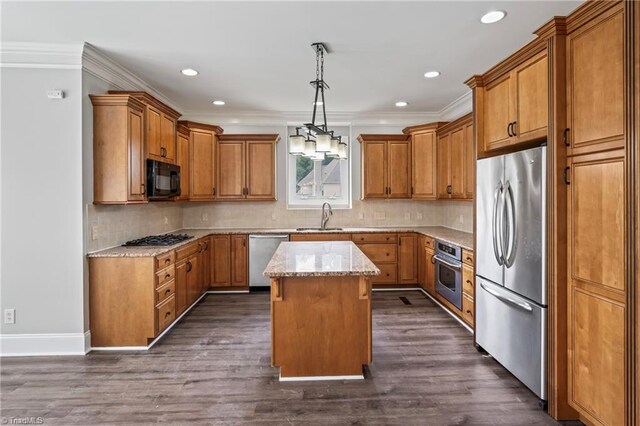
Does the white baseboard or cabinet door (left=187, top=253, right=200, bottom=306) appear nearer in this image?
the white baseboard

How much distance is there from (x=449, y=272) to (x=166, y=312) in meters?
3.25

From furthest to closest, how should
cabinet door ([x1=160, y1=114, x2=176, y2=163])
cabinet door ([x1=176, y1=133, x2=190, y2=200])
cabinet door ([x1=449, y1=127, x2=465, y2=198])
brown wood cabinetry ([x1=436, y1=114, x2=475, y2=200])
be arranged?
cabinet door ([x1=176, y1=133, x2=190, y2=200])
cabinet door ([x1=449, y1=127, x2=465, y2=198])
brown wood cabinetry ([x1=436, y1=114, x2=475, y2=200])
cabinet door ([x1=160, y1=114, x2=176, y2=163])

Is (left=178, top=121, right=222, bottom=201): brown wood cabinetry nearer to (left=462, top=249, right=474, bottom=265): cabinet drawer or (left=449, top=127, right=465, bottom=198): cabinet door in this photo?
(left=449, top=127, right=465, bottom=198): cabinet door

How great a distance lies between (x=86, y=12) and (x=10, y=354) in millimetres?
3060

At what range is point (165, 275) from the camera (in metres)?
3.54

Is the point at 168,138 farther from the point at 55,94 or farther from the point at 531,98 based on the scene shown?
the point at 531,98

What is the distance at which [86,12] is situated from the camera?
101 inches

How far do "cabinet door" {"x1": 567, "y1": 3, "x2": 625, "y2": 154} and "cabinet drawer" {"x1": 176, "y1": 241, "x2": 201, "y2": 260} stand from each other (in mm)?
3767

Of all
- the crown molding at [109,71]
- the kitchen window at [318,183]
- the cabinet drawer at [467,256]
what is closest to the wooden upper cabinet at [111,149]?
the crown molding at [109,71]

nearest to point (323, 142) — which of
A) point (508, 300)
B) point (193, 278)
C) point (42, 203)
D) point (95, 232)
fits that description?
point (508, 300)

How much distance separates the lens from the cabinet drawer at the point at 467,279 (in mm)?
3605

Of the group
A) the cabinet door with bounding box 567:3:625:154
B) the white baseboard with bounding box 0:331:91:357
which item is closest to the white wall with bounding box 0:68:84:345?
the white baseboard with bounding box 0:331:91:357

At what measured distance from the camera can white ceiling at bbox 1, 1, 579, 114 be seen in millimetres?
2525

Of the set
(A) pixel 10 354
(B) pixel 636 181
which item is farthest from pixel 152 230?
(B) pixel 636 181
